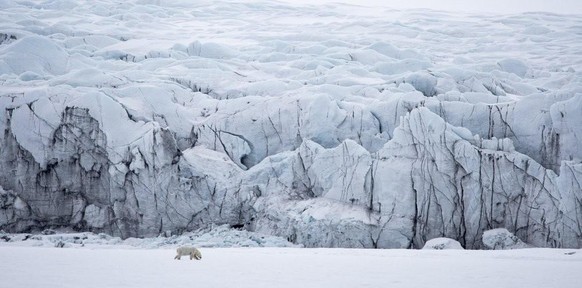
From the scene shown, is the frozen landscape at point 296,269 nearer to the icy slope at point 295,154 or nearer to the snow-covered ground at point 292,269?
the snow-covered ground at point 292,269

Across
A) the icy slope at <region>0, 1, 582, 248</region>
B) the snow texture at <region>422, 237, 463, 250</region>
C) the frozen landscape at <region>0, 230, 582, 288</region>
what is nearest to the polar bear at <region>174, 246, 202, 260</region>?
the frozen landscape at <region>0, 230, 582, 288</region>

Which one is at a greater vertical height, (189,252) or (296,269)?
(296,269)

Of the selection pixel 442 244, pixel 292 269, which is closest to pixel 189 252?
pixel 292 269

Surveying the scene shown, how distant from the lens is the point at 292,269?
10.1m

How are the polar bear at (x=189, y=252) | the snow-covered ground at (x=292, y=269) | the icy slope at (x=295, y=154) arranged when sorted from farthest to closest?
1. the icy slope at (x=295, y=154)
2. the polar bear at (x=189, y=252)
3. the snow-covered ground at (x=292, y=269)

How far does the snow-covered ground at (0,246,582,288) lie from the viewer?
8.82 metres

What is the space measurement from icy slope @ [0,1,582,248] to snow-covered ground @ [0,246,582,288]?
3.10m

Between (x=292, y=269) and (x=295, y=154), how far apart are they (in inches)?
296

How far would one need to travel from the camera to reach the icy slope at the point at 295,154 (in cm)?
1580

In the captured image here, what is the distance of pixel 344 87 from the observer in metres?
21.4

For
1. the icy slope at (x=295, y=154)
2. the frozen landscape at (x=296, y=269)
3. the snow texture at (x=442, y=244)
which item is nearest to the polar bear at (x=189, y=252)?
the frozen landscape at (x=296, y=269)

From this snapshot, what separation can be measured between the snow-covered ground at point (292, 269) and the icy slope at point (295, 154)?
122 inches

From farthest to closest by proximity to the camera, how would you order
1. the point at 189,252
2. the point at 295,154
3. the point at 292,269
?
1. the point at 295,154
2. the point at 189,252
3. the point at 292,269

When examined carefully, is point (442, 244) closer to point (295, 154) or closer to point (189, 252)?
point (295, 154)
